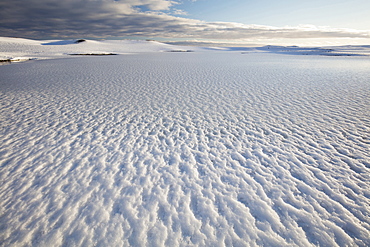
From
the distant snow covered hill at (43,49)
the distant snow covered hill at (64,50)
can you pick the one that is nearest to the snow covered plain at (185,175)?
the distant snow covered hill at (64,50)

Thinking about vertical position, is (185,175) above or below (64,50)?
below

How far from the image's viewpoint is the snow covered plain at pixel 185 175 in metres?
3.20

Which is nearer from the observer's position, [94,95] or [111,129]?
[111,129]

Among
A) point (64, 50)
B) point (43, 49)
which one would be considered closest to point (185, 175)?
point (64, 50)

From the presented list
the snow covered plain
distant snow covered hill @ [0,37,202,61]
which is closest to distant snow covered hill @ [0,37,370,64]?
distant snow covered hill @ [0,37,202,61]

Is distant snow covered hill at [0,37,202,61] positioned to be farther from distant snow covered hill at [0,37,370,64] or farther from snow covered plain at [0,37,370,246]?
snow covered plain at [0,37,370,246]

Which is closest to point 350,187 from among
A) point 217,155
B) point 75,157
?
point 217,155

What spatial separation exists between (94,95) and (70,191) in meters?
8.29

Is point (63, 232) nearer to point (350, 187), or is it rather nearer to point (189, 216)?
point (189, 216)

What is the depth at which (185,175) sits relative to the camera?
4.55 meters

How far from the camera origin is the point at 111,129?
6.84 meters

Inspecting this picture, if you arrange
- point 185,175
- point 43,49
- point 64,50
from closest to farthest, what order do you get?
point 185,175 < point 43,49 < point 64,50

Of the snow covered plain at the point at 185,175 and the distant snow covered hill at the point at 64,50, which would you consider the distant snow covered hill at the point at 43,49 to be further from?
the snow covered plain at the point at 185,175

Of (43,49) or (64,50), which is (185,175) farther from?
(43,49)
